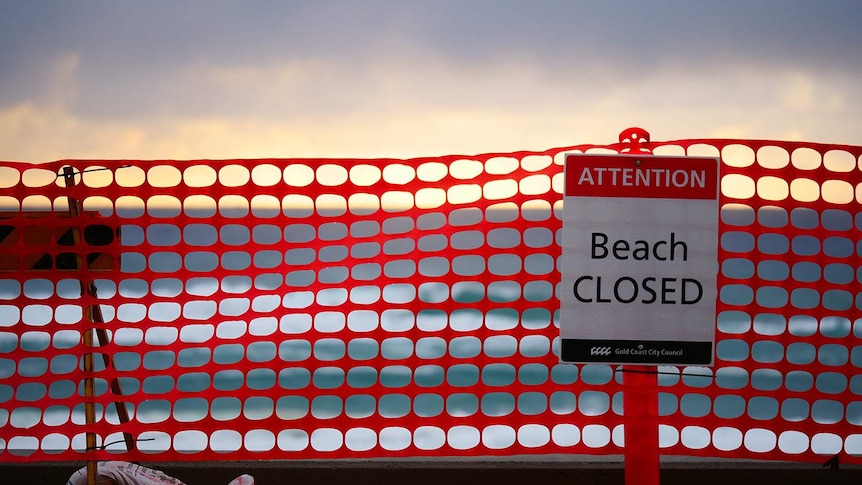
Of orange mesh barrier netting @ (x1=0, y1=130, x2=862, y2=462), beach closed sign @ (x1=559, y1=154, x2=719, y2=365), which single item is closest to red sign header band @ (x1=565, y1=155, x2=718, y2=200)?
beach closed sign @ (x1=559, y1=154, x2=719, y2=365)

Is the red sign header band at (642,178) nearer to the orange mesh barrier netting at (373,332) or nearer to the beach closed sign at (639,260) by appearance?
the beach closed sign at (639,260)

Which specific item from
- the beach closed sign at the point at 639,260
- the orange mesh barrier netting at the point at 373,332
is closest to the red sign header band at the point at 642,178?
the beach closed sign at the point at 639,260

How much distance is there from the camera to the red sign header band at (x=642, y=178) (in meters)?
3.96

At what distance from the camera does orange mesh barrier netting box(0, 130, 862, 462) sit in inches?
182

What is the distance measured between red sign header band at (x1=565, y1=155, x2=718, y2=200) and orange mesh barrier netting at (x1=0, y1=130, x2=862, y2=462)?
361mm

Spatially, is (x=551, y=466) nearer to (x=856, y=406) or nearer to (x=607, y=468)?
(x=607, y=468)

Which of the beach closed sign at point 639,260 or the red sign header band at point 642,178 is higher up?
the red sign header band at point 642,178

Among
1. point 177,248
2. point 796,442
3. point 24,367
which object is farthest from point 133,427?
point 24,367

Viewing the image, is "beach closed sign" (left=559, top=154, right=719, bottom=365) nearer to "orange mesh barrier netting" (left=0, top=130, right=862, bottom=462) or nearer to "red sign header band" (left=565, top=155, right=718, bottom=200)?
"red sign header band" (left=565, top=155, right=718, bottom=200)

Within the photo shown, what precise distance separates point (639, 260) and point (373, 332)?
143cm

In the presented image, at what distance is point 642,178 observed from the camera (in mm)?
3967

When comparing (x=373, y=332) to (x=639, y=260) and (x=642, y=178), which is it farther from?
(x=642, y=178)

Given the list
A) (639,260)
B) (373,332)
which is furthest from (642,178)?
(373,332)

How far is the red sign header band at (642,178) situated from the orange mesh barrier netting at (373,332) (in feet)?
1.18
